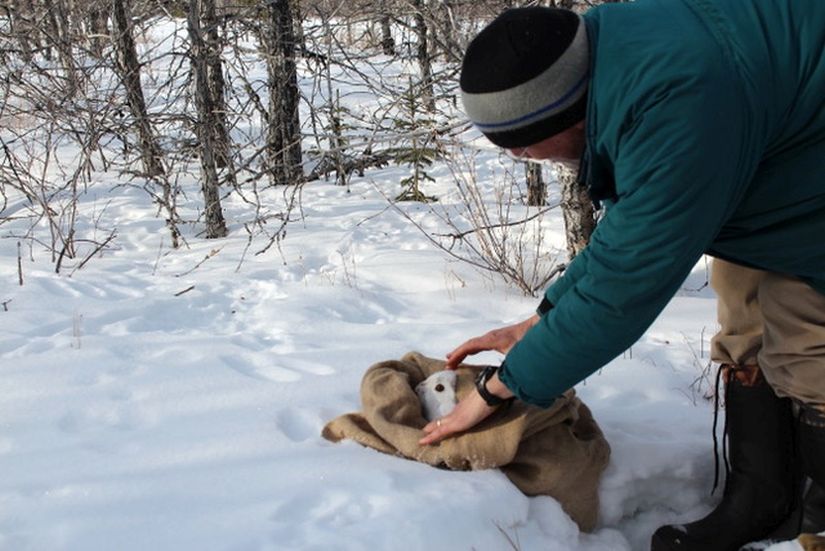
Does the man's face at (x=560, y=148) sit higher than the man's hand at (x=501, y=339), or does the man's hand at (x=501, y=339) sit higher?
the man's face at (x=560, y=148)

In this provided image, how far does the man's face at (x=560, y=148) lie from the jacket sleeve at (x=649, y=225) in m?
0.13

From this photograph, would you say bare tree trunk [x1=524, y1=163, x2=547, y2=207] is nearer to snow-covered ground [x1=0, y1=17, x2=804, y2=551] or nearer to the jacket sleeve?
snow-covered ground [x1=0, y1=17, x2=804, y2=551]

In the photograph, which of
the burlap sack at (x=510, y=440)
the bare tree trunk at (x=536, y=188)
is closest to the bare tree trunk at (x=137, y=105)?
the bare tree trunk at (x=536, y=188)

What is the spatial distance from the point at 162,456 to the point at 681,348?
7.23ft

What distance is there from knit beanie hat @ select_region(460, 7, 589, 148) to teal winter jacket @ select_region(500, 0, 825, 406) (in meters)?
0.04

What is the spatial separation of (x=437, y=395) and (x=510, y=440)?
0.32 m

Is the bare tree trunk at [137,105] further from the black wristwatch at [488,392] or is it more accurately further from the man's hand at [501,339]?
the black wristwatch at [488,392]

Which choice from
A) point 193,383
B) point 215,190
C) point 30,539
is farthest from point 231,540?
point 215,190

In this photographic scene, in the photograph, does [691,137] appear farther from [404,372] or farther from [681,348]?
[681,348]

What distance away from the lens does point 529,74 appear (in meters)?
1.44

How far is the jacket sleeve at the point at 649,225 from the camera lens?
135 cm

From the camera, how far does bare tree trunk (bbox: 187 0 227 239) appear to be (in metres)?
5.57

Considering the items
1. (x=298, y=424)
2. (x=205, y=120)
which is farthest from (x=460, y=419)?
(x=205, y=120)

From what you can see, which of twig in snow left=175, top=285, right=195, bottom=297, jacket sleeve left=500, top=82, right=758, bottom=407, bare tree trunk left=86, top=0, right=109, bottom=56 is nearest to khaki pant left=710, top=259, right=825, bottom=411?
jacket sleeve left=500, top=82, right=758, bottom=407
